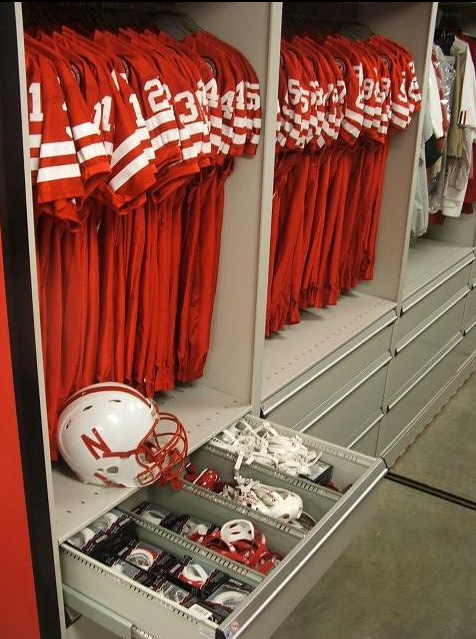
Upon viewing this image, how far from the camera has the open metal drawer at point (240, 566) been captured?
130 cm

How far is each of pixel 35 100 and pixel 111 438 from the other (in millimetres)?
748

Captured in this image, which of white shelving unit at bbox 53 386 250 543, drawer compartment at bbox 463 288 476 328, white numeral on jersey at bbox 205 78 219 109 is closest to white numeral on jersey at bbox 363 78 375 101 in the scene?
white numeral on jersey at bbox 205 78 219 109

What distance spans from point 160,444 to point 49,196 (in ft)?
2.46

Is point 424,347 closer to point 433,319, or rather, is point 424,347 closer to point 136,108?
point 433,319

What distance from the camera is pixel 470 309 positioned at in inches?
163

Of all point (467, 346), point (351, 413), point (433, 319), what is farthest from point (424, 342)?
point (467, 346)

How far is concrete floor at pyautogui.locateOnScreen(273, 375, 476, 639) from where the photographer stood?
2.34 m

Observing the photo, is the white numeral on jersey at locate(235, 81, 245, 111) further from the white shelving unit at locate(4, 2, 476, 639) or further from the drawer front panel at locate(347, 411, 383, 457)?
the drawer front panel at locate(347, 411, 383, 457)

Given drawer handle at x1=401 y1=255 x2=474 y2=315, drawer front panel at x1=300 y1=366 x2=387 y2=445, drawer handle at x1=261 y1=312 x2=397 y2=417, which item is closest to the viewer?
drawer handle at x1=261 y1=312 x2=397 y2=417

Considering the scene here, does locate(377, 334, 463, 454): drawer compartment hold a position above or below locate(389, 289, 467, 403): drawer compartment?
below

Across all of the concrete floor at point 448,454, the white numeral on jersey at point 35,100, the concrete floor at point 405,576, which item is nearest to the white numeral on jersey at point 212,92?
the white numeral on jersey at point 35,100

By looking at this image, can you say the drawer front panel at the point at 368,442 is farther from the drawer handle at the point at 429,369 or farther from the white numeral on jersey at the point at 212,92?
the white numeral on jersey at the point at 212,92

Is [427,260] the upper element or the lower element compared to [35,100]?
lower

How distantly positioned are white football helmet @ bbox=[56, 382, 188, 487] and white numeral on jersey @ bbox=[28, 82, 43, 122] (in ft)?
2.15
